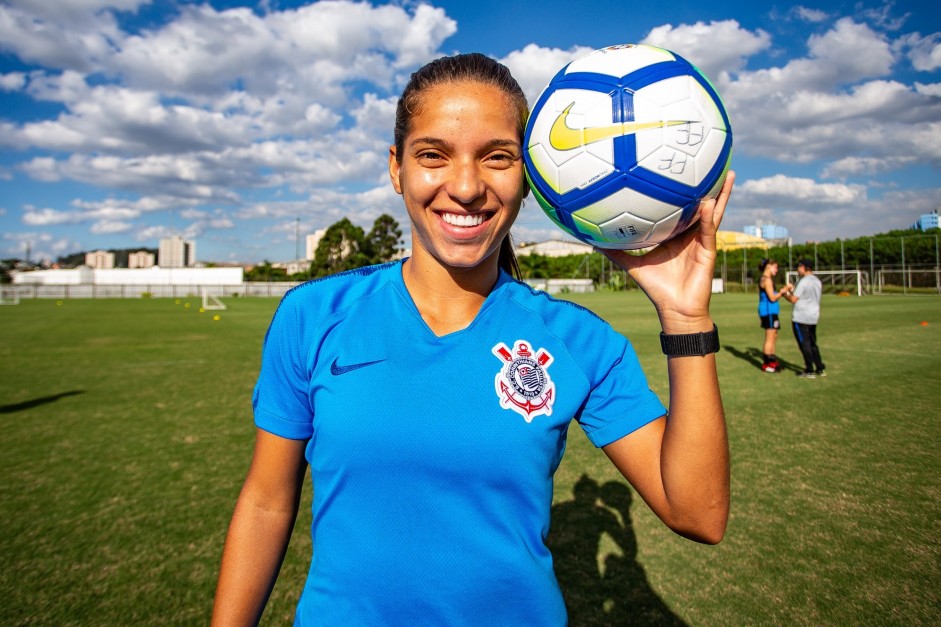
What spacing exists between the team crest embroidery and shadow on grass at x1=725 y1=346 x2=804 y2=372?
11512mm

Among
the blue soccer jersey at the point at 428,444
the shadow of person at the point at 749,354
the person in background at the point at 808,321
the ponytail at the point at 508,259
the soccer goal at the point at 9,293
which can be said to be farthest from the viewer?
the soccer goal at the point at 9,293

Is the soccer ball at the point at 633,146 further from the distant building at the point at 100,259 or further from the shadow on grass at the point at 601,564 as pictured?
the distant building at the point at 100,259

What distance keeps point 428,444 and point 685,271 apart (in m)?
0.92

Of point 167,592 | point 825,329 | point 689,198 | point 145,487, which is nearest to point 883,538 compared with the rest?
point 689,198

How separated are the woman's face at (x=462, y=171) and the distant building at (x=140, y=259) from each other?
173 m

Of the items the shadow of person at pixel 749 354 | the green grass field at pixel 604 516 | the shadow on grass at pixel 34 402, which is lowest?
the green grass field at pixel 604 516

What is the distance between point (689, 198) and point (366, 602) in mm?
1431

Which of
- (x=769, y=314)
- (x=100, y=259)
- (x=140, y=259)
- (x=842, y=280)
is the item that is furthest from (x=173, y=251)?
(x=769, y=314)

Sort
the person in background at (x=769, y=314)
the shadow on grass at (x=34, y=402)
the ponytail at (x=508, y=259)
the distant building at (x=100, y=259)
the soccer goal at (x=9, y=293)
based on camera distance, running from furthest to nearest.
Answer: the distant building at (x=100, y=259)
the soccer goal at (x=9, y=293)
the person in background at (x=769, y=314)
the shadow on grass at (x=34, y=402)
the ponytail at (x=508, y=259)

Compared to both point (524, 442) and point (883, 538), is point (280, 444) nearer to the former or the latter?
point (524, 442)

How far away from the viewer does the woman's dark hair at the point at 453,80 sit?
1.57 metres

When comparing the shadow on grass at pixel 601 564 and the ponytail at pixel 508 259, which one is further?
the shadow on grass at pixel 601 564

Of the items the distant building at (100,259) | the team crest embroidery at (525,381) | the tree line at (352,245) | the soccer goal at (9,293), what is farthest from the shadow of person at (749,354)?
the distant building at (100,259)

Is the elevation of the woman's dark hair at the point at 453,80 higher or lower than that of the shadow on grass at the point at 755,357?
higher
